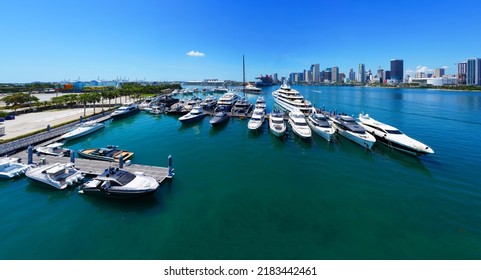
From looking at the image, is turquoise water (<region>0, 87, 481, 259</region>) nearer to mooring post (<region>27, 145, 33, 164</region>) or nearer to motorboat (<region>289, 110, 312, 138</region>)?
mooring post (<region>27, 145, 33, 164</region>)

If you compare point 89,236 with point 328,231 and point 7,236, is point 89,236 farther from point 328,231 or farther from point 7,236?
point 328,231

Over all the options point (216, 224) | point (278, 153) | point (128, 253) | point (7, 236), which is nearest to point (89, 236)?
point (128, 253)

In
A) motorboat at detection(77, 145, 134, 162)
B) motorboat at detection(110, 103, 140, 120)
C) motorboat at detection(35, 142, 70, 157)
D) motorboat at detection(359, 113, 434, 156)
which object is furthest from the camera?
motorboat at detection(110, 103, 140, 120)

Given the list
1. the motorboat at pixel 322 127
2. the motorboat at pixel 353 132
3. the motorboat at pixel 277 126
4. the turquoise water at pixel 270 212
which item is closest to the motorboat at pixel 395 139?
the turquoise water at pixel 270 212

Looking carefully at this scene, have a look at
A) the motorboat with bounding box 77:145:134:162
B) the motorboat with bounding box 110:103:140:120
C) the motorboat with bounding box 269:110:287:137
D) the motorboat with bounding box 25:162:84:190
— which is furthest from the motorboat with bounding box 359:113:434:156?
the motorboat with bounding box 110:103:140:120

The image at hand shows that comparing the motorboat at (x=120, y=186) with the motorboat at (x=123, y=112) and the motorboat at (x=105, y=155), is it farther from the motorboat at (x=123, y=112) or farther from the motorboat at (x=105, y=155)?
the motorboat at (x=123, y=112)

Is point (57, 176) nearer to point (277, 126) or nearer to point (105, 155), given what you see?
point (105, 155)
